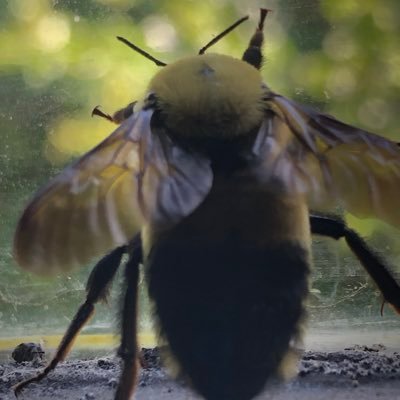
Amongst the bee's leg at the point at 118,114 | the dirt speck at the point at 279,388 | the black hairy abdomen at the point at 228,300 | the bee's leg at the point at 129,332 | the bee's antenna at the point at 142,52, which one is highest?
the bee's antenna at the point at 142,52

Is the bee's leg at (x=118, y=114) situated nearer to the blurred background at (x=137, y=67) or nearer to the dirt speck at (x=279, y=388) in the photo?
the blurred background at (x=137, y=67)

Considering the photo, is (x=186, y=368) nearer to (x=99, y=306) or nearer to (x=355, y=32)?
(x=99, y=306)

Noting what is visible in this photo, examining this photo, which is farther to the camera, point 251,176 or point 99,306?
point 99,306

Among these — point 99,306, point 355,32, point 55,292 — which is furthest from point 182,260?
point 355,32

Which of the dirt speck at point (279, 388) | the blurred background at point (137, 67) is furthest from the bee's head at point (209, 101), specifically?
the dirt speck at point (279, 388)

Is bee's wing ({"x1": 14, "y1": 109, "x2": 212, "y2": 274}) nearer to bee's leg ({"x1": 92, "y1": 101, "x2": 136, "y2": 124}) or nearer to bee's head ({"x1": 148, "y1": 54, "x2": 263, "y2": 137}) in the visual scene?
bee's head ({"x1": 148, "y1": 54, "x2": 263, "y2": 137})

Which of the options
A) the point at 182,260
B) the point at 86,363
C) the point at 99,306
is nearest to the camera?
the point at 182,260
